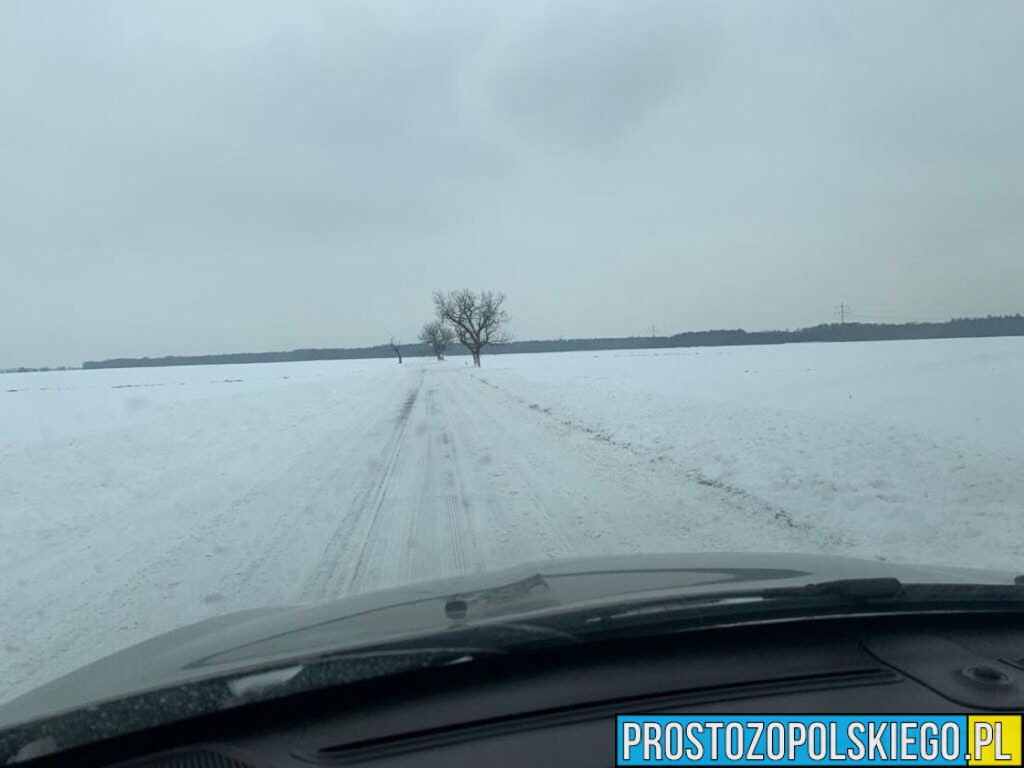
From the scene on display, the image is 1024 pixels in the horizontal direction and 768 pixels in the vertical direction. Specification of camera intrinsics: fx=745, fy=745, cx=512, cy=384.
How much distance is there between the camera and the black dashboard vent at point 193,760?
201 cm

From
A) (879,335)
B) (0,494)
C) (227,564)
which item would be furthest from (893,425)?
(879,335)

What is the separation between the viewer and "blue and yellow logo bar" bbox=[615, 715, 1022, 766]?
2.05 m

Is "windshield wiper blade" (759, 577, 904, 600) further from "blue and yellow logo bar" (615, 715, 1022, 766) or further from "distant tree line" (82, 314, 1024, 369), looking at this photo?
"distant tree line" (82, 314, 1024, 369)

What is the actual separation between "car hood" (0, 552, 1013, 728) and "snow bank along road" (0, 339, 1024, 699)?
1.69 meters

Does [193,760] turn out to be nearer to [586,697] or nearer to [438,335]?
[586,697]

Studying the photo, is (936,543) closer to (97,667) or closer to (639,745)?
(639,745)

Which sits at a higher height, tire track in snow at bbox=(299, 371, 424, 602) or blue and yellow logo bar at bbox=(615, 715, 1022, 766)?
blue and yellow logo bar at bbox=(615, 715, 1022, 766)

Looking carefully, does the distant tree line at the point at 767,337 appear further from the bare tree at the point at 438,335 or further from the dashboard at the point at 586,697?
the dashboard at the point at 586,697

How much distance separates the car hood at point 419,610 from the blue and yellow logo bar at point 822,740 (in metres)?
0.62

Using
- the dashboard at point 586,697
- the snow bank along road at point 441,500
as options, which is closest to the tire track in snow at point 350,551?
the snow bank along road at point 441,500

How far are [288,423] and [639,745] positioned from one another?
674 inches

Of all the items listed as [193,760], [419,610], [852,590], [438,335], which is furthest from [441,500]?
[438,335]

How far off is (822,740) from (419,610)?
1.58 meters

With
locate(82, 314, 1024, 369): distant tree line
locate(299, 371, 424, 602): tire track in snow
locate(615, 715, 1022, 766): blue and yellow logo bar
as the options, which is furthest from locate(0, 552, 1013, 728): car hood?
locate(82, 314, 1024, 369): distant tree line
